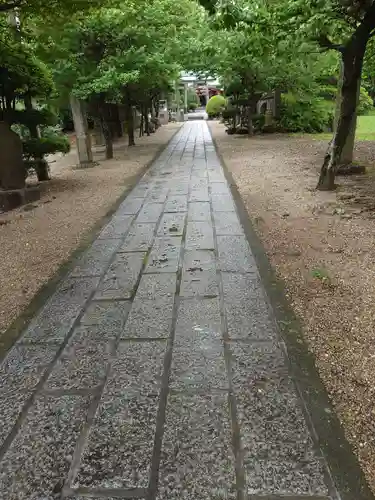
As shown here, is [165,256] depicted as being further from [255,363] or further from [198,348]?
[255,363]

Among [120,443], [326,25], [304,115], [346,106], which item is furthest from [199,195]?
[304,115]

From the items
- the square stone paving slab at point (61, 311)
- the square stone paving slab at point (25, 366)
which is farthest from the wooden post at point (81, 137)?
the square stone paving slab at point (25, 366)

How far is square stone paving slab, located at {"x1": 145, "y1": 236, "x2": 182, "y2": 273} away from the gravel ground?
2.92 feet

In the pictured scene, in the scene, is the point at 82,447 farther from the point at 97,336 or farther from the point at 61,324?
the point at 61,324

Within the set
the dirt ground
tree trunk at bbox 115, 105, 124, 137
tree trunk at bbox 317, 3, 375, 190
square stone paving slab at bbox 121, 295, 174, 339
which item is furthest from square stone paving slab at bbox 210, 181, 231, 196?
tree trunk at bbox 115, 105, 124, 137

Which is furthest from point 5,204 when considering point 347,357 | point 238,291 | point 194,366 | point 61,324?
point 347,357

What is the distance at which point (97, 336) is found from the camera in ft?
8.46

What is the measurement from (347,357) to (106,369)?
4.45 feet

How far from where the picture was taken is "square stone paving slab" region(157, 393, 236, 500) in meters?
1.52

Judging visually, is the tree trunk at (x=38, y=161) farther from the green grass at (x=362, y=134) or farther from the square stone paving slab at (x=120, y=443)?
the green grass at (x=362, y=134)

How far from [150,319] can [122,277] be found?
81 centimetres

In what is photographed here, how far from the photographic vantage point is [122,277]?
346cm

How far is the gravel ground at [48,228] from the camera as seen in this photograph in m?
3.43

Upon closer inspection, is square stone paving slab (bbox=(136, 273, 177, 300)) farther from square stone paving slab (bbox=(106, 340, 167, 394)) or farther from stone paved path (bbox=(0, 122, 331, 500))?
square stone paving slab (bbox=(106, 340, 167, 394))
